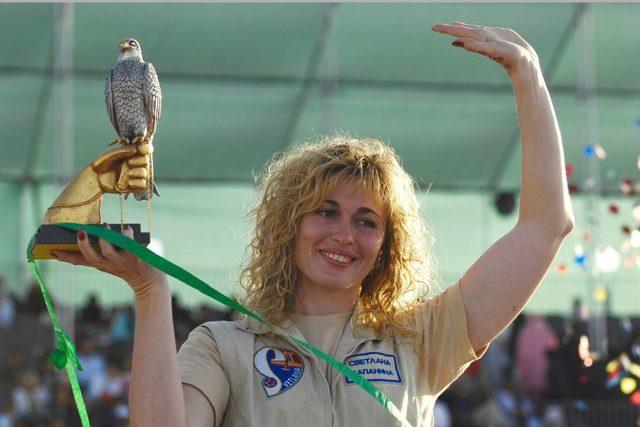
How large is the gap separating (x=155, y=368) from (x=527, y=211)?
91cm

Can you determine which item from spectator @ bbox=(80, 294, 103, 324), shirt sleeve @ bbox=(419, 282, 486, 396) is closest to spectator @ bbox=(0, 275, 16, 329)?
spectator @ bbox=(80, 294, 103, 324)

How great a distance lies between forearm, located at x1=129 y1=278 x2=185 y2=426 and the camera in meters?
3.00

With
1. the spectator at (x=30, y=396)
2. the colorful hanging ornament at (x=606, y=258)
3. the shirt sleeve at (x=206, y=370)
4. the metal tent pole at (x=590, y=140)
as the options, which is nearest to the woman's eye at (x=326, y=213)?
the shirt sleeve at (x=206, y=370)

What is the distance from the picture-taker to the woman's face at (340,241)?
3336 millimetres

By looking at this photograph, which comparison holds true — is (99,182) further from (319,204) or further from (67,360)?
(319,204)

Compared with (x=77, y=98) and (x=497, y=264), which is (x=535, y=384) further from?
(x=497, y=264)

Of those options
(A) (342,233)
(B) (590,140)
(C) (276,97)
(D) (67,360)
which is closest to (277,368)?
(A) (342,233)

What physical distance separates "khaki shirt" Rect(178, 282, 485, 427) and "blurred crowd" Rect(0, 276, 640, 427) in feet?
24.8

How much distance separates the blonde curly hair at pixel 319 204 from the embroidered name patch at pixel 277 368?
10cm

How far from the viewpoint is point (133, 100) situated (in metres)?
3.20

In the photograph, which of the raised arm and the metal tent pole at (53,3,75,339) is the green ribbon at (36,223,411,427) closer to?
the raised arm

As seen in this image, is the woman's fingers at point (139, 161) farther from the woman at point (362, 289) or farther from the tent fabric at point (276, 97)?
the tent fabric at point (276, 97)

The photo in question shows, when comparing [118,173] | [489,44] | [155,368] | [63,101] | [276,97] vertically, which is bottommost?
[155,368]

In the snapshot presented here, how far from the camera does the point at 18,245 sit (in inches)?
518
